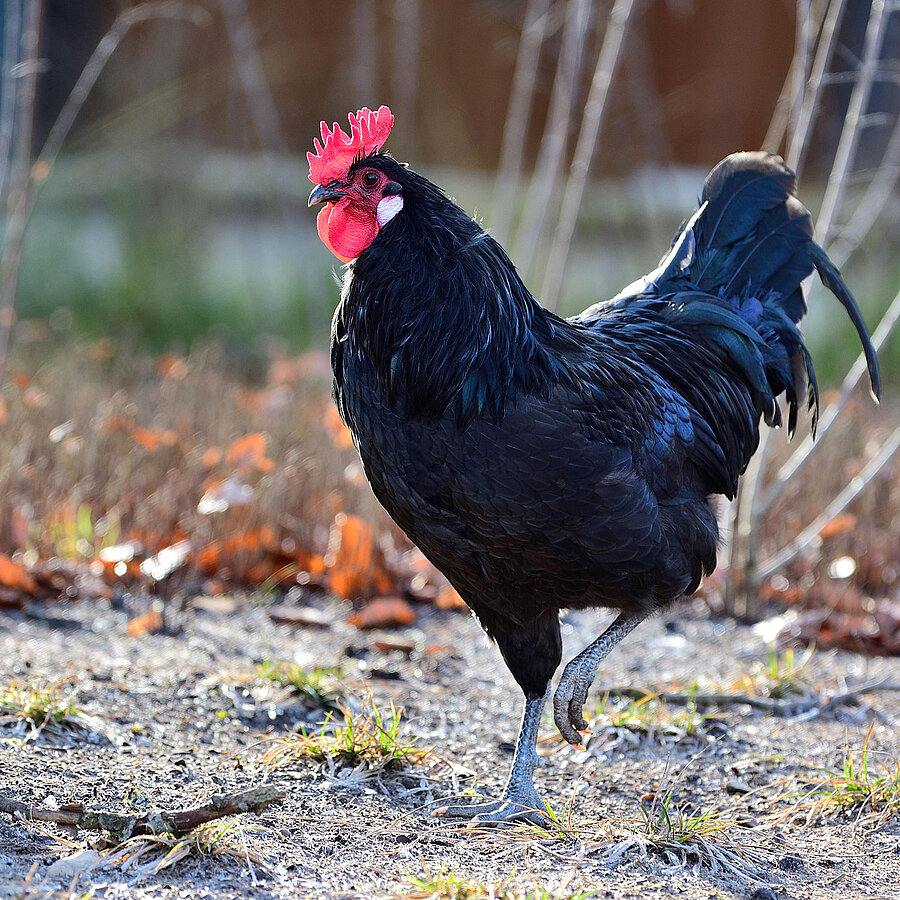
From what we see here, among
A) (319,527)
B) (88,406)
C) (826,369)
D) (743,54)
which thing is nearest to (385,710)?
(319,527)

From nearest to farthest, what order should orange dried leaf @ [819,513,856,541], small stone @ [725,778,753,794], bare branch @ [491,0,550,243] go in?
1. small stone @ [725,778,753,794]
2. orange dried leaf @ [819,513,856,541]
3. bare branch @ [491,0,550,243]

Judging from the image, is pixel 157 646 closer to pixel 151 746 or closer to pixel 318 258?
pixel 151 746

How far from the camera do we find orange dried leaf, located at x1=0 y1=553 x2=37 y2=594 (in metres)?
4.82

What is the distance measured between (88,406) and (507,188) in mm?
2875

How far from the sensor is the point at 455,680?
4.44m

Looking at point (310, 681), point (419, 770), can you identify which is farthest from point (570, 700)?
point (310, 681)

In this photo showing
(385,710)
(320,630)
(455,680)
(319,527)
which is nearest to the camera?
(385,710)

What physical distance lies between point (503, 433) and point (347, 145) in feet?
3.16

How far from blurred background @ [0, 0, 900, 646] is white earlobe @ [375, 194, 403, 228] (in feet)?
7.05

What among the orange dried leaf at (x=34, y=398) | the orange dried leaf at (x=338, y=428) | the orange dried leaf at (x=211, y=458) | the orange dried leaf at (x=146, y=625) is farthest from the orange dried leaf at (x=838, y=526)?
the orange dried leaf at (x=34, y=398)

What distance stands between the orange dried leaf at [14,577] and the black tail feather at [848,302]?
11.8 feet

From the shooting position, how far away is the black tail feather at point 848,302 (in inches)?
152

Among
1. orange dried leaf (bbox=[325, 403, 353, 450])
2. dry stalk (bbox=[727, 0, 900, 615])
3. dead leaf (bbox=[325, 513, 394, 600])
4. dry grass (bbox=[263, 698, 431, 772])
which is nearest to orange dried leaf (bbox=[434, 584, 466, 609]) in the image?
dead leaf (bbox=[325, 513, 394, 600])

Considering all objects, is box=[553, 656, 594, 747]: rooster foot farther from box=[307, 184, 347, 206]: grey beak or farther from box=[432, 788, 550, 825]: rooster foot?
box=[307, 184, 347, 206]: grey beak
